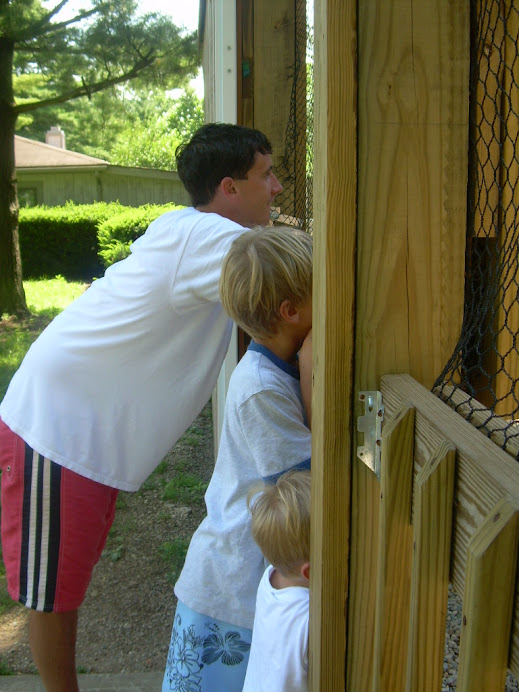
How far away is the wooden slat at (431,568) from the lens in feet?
2.67

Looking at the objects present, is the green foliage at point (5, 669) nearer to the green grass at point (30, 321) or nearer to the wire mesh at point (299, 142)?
the wire mesh at point (299, 142)

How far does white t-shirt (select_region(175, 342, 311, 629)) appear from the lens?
1568mm

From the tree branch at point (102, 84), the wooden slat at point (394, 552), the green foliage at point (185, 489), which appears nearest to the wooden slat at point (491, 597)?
the wooden slat at point (394, 552)

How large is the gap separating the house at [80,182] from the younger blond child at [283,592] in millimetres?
23510

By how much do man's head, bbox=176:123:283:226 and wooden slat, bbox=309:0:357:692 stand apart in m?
0.98

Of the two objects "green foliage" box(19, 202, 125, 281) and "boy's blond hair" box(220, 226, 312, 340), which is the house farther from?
"boy's blond hair" box(220, 226, 312, 340)

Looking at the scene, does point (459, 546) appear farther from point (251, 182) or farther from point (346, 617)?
point (251, 182)

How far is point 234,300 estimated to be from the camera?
157 centimetres

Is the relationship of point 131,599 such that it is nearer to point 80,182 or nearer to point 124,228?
point 124,228

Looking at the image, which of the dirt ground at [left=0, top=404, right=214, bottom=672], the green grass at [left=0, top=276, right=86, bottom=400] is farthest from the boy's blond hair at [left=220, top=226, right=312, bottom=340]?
the green grass at [left=0, top=276, right=86, bottom=400]

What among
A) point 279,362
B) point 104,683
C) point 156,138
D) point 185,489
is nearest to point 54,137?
point 156,138

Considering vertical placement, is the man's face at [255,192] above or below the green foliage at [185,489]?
above

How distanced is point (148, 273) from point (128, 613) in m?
1.95

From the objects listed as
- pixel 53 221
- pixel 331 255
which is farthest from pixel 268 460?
pixel 53 221
